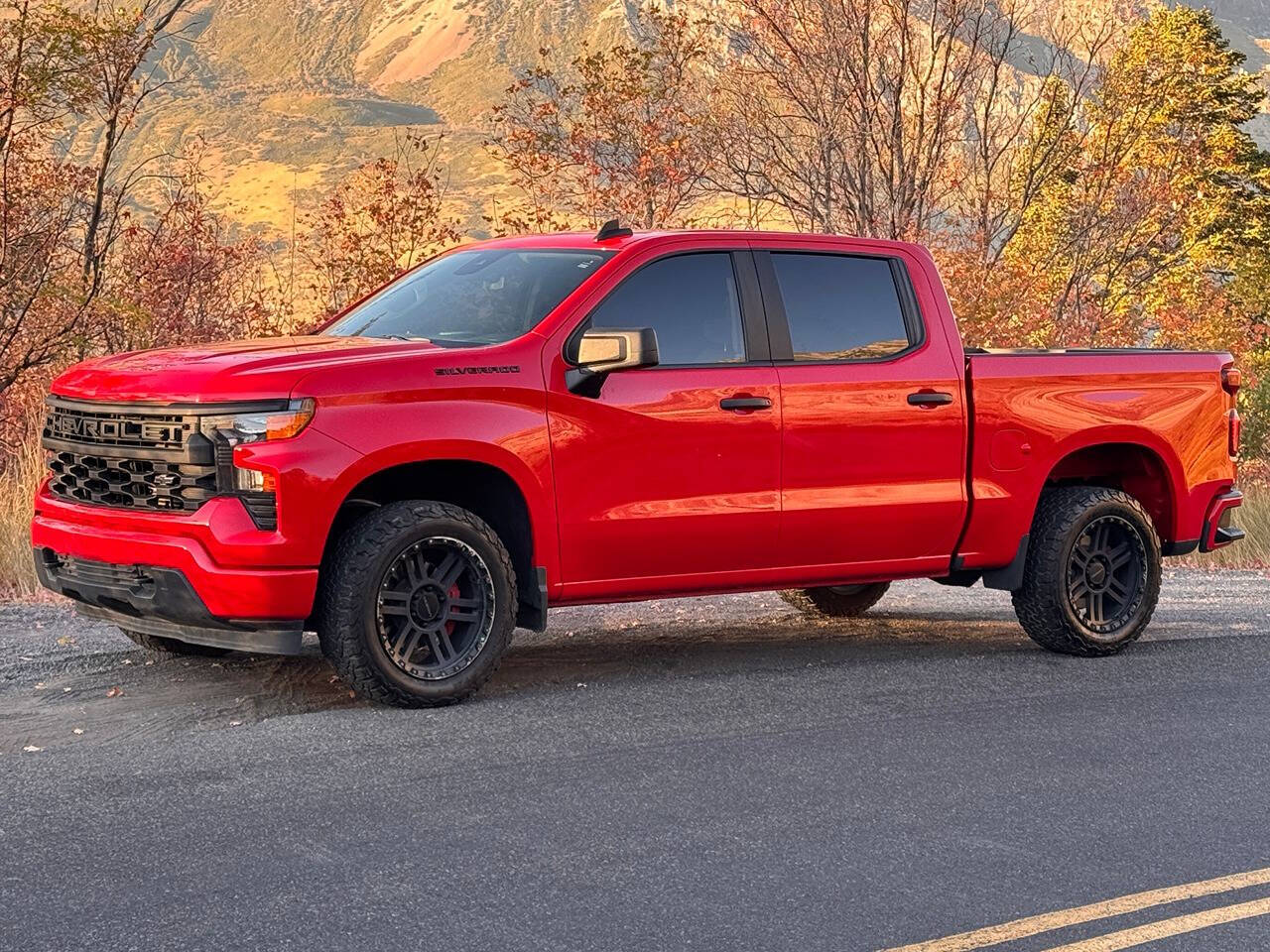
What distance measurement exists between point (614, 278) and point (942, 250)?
62.4ft

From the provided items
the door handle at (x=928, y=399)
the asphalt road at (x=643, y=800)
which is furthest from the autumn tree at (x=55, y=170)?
the door handle at (x=928, y=399)

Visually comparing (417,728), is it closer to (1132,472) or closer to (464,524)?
(464,524)

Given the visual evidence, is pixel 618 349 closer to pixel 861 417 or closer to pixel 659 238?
pixel 659 238

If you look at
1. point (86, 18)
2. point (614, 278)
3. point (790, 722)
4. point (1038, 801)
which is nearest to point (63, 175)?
point (86, 18)

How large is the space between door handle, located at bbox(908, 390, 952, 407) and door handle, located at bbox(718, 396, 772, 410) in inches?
33.0

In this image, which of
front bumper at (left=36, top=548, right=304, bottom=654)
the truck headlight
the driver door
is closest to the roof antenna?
the driver door

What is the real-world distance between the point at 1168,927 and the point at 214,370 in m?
4.09

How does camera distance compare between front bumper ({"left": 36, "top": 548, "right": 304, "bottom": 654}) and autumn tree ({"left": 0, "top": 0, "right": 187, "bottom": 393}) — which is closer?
front bumper ({"left": 36, "top": 548, "right": 304, "bottom": 654})

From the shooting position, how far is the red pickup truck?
687 cm

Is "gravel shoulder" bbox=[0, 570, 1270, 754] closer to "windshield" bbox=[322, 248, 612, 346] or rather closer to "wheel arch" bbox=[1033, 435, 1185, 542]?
"wheel arch" bbox=[1033, 435, 1185, 542]

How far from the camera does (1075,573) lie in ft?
29.6

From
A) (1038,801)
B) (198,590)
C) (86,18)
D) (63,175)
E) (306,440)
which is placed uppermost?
(86,18)

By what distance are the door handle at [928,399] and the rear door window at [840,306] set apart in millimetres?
246

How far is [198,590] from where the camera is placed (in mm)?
6809
